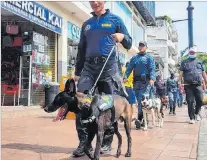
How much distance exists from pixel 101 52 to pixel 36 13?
9.14 m

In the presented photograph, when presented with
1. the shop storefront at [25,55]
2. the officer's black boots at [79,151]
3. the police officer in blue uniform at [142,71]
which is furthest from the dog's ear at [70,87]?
the shop storefront at [25,55]

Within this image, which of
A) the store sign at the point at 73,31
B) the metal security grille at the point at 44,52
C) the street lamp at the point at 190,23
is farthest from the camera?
the store sign at the point at 73,31

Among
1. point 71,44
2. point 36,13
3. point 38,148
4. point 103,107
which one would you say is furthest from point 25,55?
point 103,107

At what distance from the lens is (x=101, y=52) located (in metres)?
4.27

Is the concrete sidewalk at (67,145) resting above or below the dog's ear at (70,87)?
below

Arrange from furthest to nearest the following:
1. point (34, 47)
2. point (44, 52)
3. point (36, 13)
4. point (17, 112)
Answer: point (44, 52) < point (34, 47) < point (36, 13) < point (17, 112)

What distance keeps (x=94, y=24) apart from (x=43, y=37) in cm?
1045

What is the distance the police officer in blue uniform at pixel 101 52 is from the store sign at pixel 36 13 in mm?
7319

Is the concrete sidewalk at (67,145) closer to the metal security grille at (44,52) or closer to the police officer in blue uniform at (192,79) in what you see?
the police officer in blue uniform at (192,79)

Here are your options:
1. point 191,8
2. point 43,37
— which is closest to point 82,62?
point 43,37

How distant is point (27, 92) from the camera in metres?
13.5

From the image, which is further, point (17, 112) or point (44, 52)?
point (44, 52)

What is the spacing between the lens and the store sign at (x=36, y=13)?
36.9ft

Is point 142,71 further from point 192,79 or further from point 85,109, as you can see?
point 85,109
